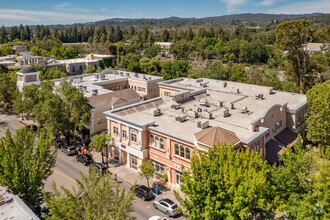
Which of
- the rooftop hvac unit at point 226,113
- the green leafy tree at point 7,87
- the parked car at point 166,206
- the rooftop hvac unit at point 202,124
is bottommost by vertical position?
the parked car at point 166,206

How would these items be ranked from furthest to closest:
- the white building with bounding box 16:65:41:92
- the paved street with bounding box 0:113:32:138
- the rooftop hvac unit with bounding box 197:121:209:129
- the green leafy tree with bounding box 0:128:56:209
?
1. the white building with bounding box 16:65:41:92
2. the paved street with bounding box 0:113:32:138
3. the rooftop hvac unit with bounding box 197:121:209:129
4. the green leafy tree with bounding box 0:128:56:209

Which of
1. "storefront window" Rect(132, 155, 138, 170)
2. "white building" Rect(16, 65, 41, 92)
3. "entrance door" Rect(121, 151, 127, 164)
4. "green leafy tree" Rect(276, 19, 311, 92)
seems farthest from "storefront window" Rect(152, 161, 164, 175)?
"green leafy tree" Rect(276, 19, 311, 92)

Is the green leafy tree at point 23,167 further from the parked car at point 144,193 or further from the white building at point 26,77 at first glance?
the white building at point 26,77

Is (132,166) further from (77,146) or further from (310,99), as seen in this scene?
(310,99)

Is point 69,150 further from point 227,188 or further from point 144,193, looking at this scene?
point 227,188

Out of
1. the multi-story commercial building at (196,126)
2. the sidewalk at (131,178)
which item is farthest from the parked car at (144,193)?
the multi-story commercial building at (196,126)

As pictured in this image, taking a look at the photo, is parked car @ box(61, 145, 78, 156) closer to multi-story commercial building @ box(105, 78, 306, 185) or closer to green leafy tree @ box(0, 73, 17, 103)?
multi-story commercial building @ box(105, 78, 306, 185)

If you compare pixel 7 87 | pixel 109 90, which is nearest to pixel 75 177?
pixel 109 90
